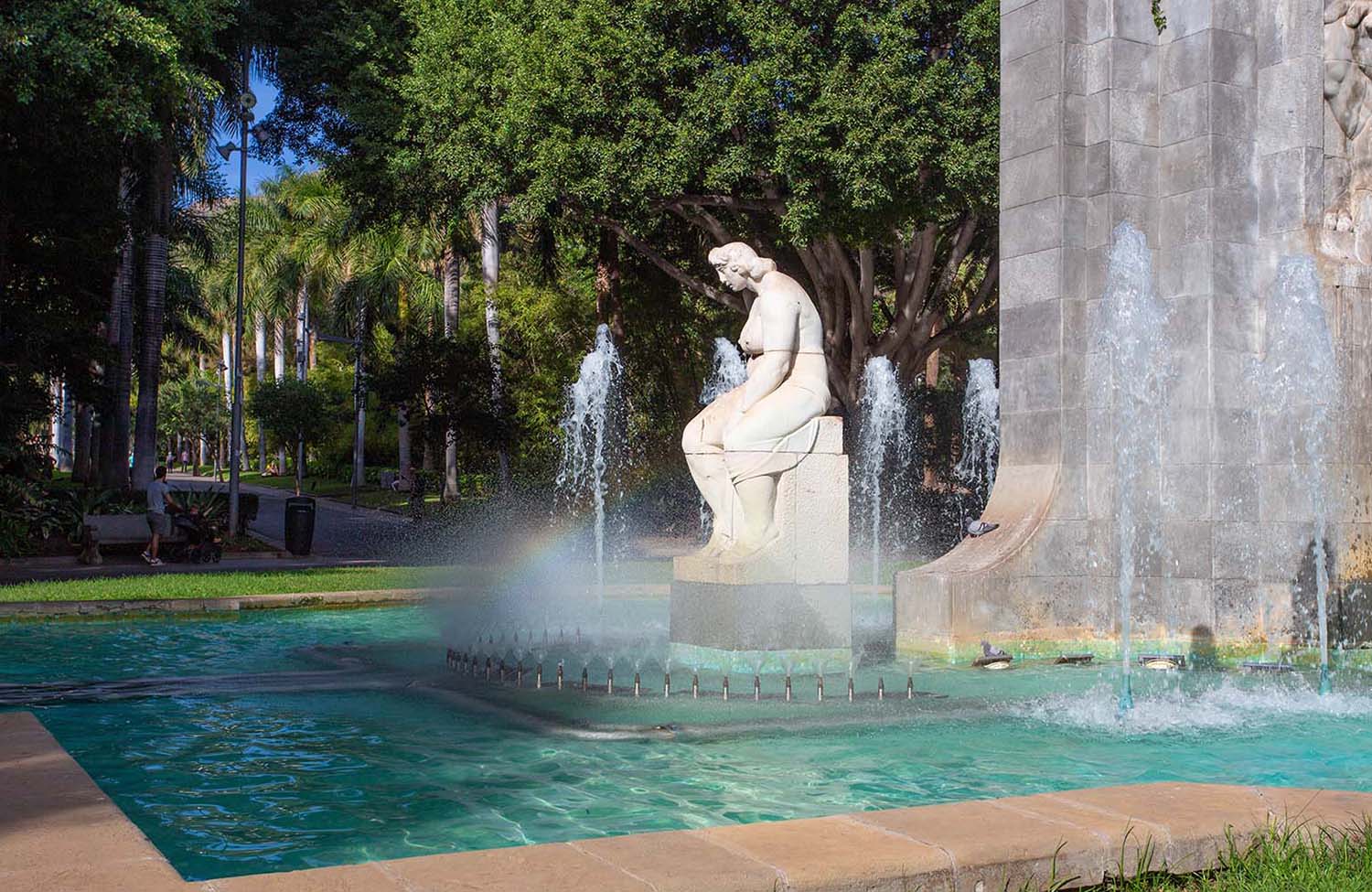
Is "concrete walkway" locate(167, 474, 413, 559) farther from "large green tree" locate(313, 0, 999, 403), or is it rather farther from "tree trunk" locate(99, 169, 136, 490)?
"large green tree" locate(313, 0, 999, 403)

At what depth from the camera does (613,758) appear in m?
7.05

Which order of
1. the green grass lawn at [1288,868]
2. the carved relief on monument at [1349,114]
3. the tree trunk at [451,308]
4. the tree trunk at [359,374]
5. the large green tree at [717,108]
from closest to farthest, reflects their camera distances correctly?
the green grass lawn at [1288,868] → the carved relief on monument at [1349,114] → the large green tree at [717,108] → the tree trunk at [451,308] → the tree trunk at [359,374]

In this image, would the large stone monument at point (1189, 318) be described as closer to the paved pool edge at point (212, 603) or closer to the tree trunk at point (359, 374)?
the paved pool edge at point (212, 603)

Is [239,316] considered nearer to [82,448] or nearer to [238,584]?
[238,584]

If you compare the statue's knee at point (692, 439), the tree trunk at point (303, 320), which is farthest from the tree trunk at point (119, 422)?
the tree trunk at point (303, 320)

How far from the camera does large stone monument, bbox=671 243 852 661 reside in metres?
10.2

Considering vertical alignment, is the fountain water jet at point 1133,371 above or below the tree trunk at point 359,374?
below

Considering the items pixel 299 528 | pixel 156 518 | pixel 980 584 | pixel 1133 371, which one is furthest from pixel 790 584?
pixel 299 528

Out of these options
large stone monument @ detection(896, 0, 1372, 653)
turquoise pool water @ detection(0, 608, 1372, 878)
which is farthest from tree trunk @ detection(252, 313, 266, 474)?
turquoise pool water @ detection(0, 608, 1372, 878)

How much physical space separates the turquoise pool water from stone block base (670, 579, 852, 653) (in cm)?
55

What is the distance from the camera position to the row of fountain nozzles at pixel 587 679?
8.77 metres

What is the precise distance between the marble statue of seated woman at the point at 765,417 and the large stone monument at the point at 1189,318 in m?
2.28

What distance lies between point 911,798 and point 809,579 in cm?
417

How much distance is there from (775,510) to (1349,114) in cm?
678
